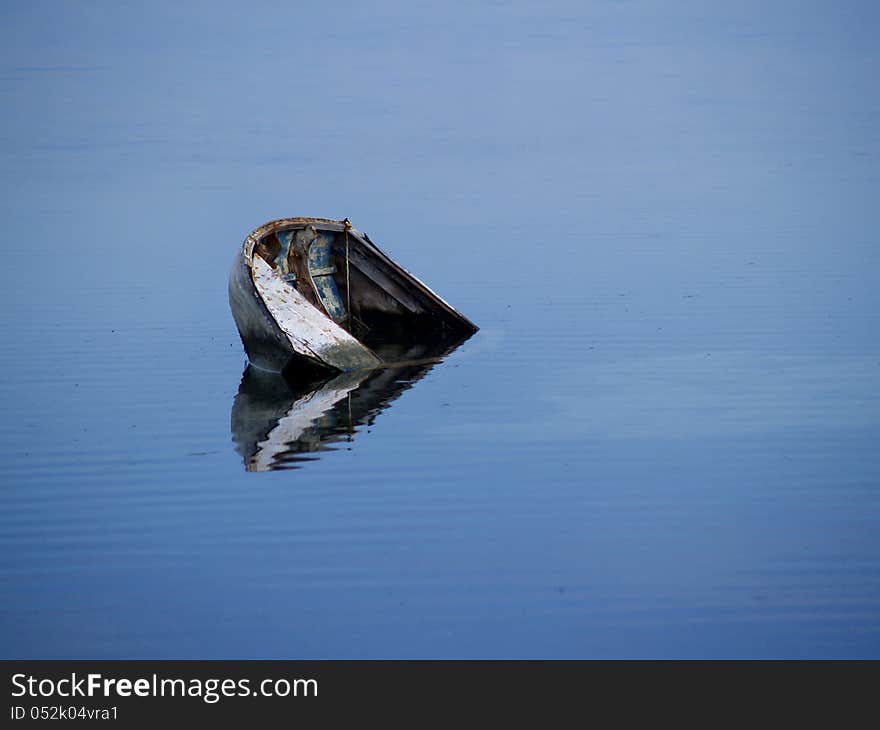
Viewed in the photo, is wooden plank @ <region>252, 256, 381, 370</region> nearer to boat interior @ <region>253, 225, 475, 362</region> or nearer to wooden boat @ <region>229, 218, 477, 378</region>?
wooden boat @ <region>229, 218, 477, 378</region>

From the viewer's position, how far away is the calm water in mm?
8742

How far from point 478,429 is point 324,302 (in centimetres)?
559

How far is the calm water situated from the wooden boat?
631 millimetres

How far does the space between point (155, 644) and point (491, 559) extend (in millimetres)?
2440

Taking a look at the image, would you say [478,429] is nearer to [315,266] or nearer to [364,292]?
[315,266]

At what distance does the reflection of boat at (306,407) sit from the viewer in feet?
41.9

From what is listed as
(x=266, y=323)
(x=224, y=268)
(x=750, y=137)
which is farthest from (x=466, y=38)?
(x=266, y=323)

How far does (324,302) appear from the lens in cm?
1825

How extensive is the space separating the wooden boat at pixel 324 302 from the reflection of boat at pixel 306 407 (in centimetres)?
27

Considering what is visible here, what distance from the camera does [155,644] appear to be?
8344 millimetres

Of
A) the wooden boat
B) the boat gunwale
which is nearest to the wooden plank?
the wooden boat

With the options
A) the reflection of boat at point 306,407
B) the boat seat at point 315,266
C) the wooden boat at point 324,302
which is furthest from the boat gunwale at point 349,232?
the reflection of boat at point 306,407

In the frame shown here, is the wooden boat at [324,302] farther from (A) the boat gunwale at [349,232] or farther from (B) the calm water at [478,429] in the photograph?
(B) the calm water at [478,429]
